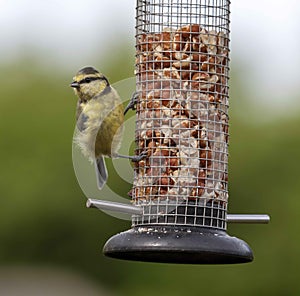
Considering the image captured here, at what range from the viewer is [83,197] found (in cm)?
1673

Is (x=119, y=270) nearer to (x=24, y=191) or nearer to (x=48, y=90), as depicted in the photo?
(x=24, y=191)

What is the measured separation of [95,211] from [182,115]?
9.78 metres

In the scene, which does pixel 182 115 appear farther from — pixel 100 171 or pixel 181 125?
pixel 100 171

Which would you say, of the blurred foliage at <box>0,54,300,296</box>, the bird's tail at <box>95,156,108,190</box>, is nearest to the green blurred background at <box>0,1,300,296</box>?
the blurred foliage at <box>0,54,300,296</box>

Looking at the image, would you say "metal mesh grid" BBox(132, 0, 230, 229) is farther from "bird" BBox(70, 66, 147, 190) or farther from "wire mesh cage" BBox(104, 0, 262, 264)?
"bird" BBox(70, 66, 147, 190)

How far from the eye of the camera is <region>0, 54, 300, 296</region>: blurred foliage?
1516cm

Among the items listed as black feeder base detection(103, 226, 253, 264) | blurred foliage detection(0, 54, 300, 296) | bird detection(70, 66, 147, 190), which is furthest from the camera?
blurred foliage detection(0, 54, 300, 296)

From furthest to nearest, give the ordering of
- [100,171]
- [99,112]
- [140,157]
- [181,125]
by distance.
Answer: [100,171], [99,112], [140,157], [181,125]

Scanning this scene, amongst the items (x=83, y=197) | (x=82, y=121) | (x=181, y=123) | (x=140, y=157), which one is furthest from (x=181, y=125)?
(x=83, y=197)

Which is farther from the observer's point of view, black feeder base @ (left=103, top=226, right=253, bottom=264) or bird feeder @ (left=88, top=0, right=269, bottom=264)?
bird feeder @ (left=88, top=0, right=269, bottom=264)

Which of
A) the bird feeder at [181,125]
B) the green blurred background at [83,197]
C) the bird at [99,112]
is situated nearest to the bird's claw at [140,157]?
the bird feeder at [181,125]

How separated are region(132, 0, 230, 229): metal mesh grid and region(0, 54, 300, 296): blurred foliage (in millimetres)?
7706

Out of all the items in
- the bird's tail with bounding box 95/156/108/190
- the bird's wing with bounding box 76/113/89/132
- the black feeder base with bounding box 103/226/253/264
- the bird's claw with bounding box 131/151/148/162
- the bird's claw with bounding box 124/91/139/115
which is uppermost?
the bird's claw with bounding box 124/91/139/115

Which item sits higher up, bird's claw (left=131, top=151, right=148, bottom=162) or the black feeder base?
bird's claw (left=131, top=151, right=148, bottom=162)
